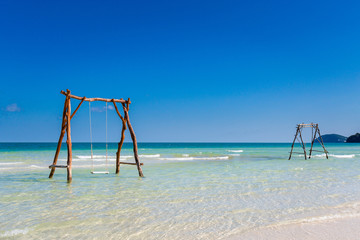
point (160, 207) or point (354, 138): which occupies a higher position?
point (354, 138)

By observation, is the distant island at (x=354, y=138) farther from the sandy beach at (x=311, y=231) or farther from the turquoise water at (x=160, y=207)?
the sandy beach at (x=311, y=231)

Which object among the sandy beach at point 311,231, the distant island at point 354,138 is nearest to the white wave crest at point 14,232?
the sandy beach at point 311,231

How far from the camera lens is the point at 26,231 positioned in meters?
4.66

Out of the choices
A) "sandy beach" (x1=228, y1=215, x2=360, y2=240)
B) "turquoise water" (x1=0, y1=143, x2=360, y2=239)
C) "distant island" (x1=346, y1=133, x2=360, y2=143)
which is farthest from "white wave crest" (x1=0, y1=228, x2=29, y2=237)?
"distant island" (x1=346, y1=133, x2=360, y2=143)

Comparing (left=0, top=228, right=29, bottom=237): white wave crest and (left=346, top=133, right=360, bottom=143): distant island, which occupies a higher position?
(left=346, top=133, right=360, bottom=143): distant island

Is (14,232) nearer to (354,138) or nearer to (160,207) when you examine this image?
(160,207)

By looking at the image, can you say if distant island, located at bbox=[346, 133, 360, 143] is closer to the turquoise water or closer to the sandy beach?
the turquoise water

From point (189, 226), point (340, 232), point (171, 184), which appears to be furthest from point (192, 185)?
point (340, 232)

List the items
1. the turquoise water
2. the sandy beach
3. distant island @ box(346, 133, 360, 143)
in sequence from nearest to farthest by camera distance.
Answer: the sandy beach < the turquoise water < distant island @ box(346, 133, 360, 143)

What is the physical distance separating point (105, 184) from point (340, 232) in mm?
7292

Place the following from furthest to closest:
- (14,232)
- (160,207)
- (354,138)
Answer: (354,138) → (160,207) → (14,232)

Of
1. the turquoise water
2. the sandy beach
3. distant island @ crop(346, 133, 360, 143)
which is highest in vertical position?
A: distant island @ crop(346, 133, 360, 143)

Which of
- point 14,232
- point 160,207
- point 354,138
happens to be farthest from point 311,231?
point 354,138

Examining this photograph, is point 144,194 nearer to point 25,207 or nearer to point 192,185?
point 192,185
